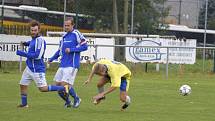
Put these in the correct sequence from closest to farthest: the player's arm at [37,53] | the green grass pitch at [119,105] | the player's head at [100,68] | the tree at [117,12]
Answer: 1. the green grass pitch at [119,105]
2. the player's head at [100,68]
3. the player's arm at [37,53]
4. the tree at [117,12]

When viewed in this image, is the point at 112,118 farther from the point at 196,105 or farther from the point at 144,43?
the point at 144,43

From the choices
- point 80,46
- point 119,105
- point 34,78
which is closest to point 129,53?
point 119,105

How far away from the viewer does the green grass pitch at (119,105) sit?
12.6 metres

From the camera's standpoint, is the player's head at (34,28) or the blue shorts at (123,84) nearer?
the player's head at (34,28)

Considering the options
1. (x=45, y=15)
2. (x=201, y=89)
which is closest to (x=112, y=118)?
(x=201, y=89)

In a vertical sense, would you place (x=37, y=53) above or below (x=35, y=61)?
above

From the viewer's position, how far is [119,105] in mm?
15625

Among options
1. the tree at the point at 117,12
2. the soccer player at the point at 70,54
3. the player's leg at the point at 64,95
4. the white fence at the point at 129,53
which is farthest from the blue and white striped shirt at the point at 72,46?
the tree at the point at 117,12

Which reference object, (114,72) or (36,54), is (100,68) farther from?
(36,54)

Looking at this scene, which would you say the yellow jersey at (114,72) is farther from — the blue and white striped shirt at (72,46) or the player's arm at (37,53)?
the player's arm at (37,53)

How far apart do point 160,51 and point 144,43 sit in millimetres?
1659

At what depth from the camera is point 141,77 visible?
2827 cm

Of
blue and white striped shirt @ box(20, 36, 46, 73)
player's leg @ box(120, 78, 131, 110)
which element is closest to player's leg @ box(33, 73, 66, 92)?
blue and white striped shirt @ box(20, 36, 46, 73)

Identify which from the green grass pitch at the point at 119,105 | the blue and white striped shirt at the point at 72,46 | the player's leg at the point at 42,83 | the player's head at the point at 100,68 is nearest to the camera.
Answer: the green grass pitch at the point at 119,105
